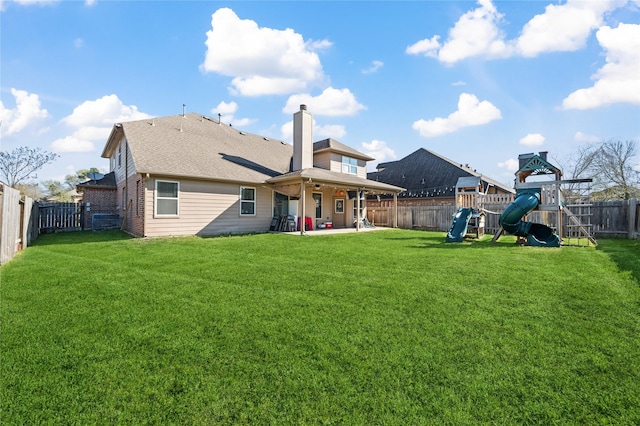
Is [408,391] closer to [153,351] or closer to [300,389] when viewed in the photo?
[300,389]

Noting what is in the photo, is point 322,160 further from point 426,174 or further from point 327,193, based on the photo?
point 426,174

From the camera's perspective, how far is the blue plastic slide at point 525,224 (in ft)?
30.4

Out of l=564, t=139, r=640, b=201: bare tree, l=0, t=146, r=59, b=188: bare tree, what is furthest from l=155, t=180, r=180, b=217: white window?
l=564, t=139, r=640, b=201: bare tree

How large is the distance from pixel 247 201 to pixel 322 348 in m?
12.0

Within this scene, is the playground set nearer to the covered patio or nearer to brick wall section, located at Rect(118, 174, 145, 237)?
the covered patio

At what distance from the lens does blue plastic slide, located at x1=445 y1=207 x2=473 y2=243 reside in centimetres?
1049

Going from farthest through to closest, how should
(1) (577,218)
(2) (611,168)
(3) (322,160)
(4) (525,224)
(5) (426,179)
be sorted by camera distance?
(2) (611,168) → (5) (426,179) → (3) (322,160) → (1) (577,218) → (4) (525,224)

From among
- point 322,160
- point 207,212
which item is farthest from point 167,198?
point 322,160

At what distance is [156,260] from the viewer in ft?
22.7

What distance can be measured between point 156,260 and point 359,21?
9.94m

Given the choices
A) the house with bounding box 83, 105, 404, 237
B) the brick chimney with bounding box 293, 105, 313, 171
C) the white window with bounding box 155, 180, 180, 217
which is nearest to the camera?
the white window with bounding box 155, 180, 180, 217

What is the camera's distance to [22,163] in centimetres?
2666

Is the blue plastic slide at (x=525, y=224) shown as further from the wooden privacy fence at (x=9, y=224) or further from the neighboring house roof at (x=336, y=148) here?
the wooden privacy fence at (x=9, y=224)

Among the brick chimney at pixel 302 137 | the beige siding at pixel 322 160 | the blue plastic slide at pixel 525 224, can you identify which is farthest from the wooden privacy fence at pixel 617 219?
the brick chimney at pixel 302 137
